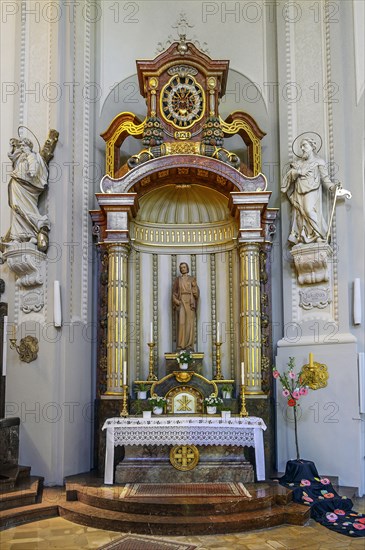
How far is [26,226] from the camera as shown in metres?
8.63

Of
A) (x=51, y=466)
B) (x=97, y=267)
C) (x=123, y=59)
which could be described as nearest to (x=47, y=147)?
(x=97, y=267)

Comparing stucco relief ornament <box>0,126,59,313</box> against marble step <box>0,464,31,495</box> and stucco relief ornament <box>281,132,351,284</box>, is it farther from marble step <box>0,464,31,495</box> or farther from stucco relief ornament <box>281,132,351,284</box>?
stucco relief ornament <box>281,132,351,284</box>

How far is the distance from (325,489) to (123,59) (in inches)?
303

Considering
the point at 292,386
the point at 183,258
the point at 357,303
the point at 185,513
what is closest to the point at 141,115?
the point at 183,258

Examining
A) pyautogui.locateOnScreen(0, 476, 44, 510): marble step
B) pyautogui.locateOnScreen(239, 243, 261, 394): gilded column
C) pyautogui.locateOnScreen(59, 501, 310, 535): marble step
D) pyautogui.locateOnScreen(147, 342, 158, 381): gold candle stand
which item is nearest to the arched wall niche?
pyautogui.locateOnScreen(147, 342, 158, 381): gold candle stand

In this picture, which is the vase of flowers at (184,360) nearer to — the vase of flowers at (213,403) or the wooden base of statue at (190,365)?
the wooden base of statue at (190,365)

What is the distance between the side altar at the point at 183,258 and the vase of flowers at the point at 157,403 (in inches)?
1.0

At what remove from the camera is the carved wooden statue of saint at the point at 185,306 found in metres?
9.46

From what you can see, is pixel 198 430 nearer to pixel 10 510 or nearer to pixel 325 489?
pixel 325 489

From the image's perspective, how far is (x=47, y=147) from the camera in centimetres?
887

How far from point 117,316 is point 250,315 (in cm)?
199

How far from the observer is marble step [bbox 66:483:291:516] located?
674 cm

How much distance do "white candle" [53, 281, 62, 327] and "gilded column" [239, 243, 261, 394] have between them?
8.88ft

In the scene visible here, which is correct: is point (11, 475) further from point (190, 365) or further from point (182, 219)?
point (182, 219)
